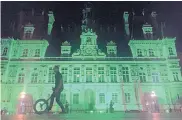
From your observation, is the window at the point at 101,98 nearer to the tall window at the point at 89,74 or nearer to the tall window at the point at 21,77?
the tall window at the point at 89,74

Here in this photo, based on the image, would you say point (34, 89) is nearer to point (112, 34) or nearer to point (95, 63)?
point (95, 63)

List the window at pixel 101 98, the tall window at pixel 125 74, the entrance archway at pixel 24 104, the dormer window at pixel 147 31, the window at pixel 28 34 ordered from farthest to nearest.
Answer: the dormer window at pixel 147 31
the window at pixel 28 34
the tall window at pixel 125 74
the window at pixel 101 98
the entrance archway at pixel 24 104

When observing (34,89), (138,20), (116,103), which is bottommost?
(116,103)

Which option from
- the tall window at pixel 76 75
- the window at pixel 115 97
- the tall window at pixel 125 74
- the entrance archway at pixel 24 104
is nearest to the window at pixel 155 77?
the tall window at pixel 125 74

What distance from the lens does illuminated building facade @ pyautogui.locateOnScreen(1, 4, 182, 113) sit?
16.0m

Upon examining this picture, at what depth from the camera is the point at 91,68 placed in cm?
1750

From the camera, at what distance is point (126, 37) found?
714 inches

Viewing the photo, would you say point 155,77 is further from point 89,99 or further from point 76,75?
point 76,75

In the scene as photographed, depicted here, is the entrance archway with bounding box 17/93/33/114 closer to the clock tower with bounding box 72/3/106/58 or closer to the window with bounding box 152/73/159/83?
the clock tower with bounding box 72/3/106/58

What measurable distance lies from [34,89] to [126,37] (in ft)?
26.7

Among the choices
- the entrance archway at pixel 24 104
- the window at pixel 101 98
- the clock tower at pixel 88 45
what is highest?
the clock tower at pixel 88 45

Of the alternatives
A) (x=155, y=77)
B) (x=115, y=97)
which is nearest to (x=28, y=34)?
(x=115, y=97)

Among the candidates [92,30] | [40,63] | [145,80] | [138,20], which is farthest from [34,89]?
[138,20]

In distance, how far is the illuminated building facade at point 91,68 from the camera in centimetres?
1600
